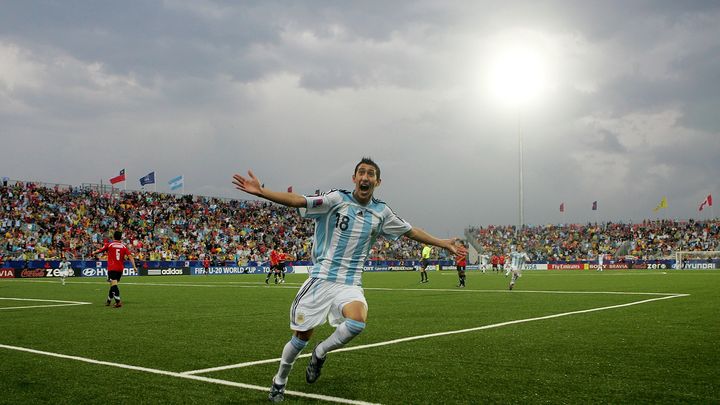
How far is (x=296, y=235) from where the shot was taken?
207 ft

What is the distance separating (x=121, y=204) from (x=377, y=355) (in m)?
48.3

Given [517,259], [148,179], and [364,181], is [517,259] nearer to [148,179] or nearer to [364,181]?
[364,181]

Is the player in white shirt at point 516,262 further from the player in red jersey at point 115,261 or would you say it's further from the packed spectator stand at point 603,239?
the packed spectator stand at point 603,239

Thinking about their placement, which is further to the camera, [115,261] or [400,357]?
[115,261]

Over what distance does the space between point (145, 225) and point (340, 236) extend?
48.4 m

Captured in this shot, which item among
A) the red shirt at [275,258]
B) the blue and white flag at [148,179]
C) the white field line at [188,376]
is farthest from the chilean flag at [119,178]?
the white field line at [188,376]

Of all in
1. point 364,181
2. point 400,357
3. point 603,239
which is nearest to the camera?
point 364,181

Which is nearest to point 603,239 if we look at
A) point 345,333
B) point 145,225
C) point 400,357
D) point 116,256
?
point 145,225

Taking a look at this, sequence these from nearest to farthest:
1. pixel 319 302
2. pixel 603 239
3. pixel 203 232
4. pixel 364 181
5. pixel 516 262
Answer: pixel 319 302 → pixel 364 181 → pixel 516 262 → pixel 203 232 → pixel 603 239

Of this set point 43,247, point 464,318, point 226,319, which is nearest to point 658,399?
point 464,318

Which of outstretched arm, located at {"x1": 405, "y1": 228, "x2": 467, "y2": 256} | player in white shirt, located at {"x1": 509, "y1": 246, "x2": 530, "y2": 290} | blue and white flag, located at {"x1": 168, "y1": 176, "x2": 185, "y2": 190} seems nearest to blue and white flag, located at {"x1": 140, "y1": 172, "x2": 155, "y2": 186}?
blue and white flag, located at {"x1": 168, "y1": 176, "x2": 185, "y2": 190}

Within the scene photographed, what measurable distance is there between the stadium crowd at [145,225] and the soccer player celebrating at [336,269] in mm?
42180

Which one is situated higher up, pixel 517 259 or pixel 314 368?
pixel 517 259

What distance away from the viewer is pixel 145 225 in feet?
169
